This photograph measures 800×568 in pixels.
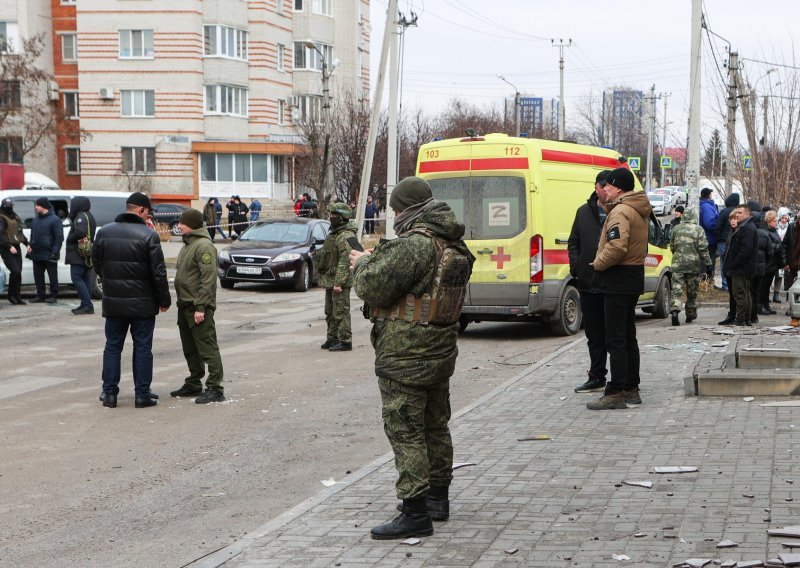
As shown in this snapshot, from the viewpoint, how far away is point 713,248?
2136 centimetres

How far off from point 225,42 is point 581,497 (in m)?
53.2

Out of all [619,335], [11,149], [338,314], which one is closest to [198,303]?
[338,314]

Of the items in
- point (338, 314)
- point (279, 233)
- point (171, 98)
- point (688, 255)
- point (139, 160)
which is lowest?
point (338, 314)

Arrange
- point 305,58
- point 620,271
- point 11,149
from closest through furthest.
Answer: point 620,271, point 11,149, point 305,58

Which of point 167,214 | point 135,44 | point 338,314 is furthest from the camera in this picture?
point 135,44

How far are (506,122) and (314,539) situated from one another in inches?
2901

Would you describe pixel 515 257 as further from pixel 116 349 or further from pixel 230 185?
pixel 230 185

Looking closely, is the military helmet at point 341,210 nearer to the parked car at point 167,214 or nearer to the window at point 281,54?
the parked car at point 167,214

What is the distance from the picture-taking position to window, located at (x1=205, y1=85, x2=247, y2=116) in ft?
183

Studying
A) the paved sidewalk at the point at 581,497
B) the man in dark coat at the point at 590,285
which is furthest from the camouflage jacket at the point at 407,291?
the man in dark coat at the point at 590,285

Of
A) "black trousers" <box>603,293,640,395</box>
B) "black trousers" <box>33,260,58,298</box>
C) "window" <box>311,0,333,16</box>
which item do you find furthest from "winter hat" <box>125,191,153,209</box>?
"window" <box>311,0,333,16</box>

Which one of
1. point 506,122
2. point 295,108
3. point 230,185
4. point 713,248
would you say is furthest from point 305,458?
→ point 506,122

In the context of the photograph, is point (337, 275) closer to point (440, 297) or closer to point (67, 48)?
point (440, 297)

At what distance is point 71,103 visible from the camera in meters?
58.5
